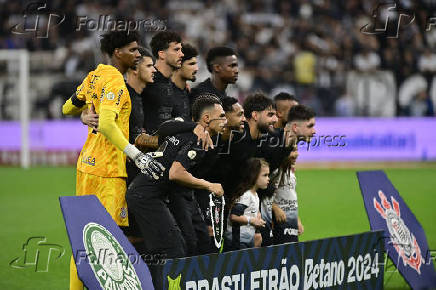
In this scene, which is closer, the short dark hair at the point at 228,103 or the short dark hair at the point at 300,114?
the short dark hair at the point at 228,103

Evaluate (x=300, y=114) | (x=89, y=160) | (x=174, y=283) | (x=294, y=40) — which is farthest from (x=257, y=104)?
(x=294, y=40)

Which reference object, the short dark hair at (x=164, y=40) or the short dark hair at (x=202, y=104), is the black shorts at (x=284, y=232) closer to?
the short dark hair at (x=202, y=104)

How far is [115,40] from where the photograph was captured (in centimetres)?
660

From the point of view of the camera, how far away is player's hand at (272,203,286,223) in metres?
7.99

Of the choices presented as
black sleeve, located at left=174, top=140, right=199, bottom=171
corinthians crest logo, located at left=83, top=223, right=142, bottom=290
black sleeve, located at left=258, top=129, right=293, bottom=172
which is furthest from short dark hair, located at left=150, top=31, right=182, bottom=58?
corinthians crest logo, located at left=83, top=223, right=142, bottom=290

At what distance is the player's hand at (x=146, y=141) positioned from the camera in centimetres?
681

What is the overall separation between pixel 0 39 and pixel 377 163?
11443 mm

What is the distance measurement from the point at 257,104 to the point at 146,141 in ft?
3.91

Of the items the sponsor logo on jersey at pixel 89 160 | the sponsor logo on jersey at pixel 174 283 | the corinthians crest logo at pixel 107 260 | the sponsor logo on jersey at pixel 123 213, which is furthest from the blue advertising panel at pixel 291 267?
the sponsor logo on jersey at pixel 89 160

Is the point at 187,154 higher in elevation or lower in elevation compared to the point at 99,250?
higher

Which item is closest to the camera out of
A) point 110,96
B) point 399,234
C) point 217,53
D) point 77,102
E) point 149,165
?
point 149,165

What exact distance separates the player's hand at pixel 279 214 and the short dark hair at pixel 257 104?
1.02 m

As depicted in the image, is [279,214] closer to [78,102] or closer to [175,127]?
[175,127]

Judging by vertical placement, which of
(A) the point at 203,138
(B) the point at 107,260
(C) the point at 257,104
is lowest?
(B) the point at 107,260
